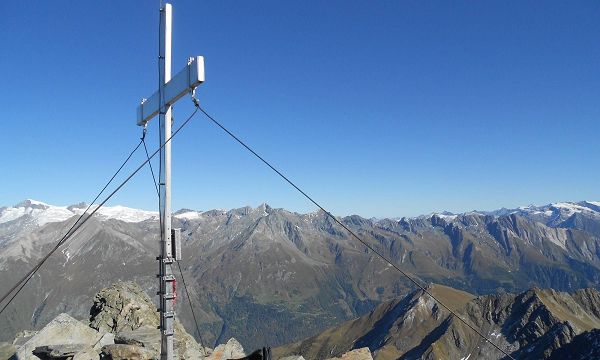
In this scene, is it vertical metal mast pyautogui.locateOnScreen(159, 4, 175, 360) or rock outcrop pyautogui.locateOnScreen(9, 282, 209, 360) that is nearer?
vertical metal mast pyautogui.locateOnScreen(159, 4, 175, 360)

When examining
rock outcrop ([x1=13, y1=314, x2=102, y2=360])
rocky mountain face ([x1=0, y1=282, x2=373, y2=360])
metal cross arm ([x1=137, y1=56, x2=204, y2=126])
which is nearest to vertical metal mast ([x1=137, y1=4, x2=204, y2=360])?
metal cross arm ([x1=137, y1=56, x2=204, y2=126])

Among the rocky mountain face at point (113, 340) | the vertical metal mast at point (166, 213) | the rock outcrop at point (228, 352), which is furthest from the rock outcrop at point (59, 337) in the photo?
the vertical metal mast at point (166, 213)

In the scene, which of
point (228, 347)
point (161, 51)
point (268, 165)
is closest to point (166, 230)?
point (268, 165)

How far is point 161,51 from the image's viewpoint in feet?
46.7

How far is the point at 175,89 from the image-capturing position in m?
13.0

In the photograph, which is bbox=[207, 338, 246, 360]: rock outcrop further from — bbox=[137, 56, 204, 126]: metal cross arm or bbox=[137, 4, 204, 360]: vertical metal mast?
bbox=[137, 56, 204, 126]: metal cross arm

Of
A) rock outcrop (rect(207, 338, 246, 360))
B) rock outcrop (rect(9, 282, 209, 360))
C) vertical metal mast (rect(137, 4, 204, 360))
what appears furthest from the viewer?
rock outcrop (rect(207, 338, 246, 360))

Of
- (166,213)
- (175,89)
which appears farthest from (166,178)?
(175,89)

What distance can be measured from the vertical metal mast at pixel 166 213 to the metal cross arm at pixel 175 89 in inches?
10.7

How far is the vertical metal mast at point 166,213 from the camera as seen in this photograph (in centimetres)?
1302

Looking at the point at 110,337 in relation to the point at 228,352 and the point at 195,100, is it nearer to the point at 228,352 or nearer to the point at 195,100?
the point at 228,352

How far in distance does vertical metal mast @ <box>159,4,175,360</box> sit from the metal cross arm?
0.27 metres

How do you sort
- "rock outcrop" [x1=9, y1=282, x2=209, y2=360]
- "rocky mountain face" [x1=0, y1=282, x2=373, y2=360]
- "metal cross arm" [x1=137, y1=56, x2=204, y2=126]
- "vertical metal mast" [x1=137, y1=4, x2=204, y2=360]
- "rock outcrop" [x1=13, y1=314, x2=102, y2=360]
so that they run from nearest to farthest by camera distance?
"metal cross arm" [x1=137, y1=56, x2=204, y2=126], "vertical metal mast" [x1=137, y1=4, x2=204, y2=360], "rocky mountain face" [x1=0, y1=282, x2=373, y2=360], "rock outcrop" [x1=9, y1=282, x2=209, y2=360], "rock outcrop" [x1=13, y1=314, x2=102, y2=360]

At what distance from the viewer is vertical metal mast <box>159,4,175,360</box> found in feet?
42.7
